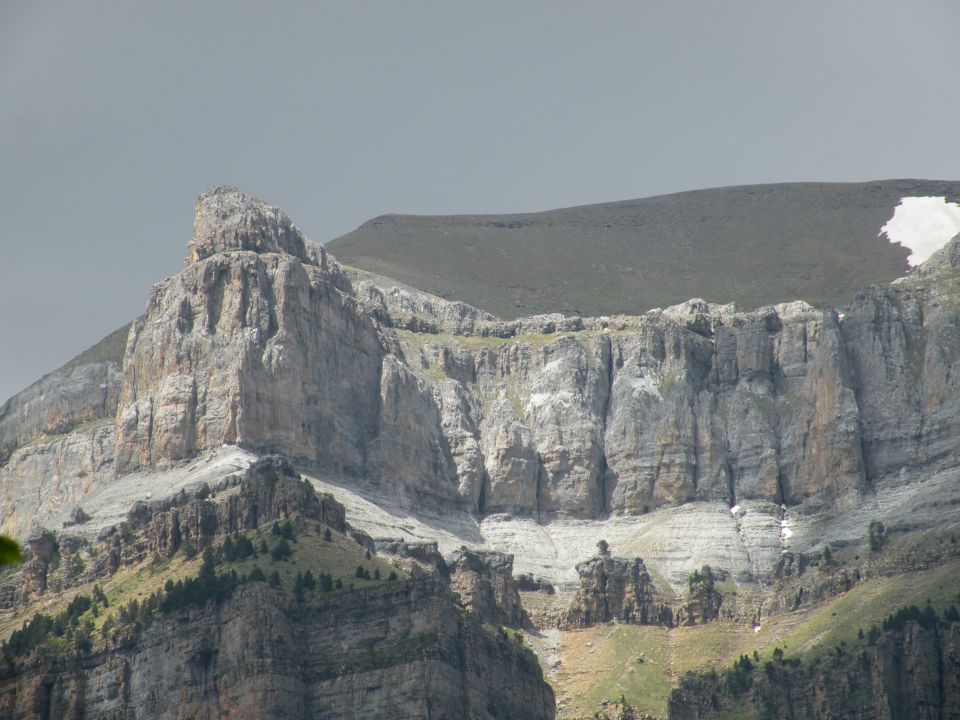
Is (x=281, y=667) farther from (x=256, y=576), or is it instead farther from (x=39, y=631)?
(x=39, y=631)

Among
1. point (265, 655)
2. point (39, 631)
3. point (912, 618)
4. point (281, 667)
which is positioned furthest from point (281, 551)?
point (912, 618)

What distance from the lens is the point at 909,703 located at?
190 metres

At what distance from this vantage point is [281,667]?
184 metres

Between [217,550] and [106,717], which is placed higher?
[217,550]

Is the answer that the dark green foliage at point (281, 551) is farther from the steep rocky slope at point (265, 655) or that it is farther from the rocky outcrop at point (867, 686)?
the rocky outcrop at point (867, 686)

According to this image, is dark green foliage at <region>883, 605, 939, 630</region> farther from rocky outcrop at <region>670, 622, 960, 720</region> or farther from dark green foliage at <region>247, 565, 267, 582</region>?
dark green foliage at <region>247, 565, 267, 582</region>

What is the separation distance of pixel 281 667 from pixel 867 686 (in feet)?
162

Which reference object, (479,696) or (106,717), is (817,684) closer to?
(479,696)

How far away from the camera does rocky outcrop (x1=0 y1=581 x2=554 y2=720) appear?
7229 inches

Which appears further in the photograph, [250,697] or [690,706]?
[690,706]

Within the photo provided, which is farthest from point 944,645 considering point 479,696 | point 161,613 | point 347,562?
point 161,613

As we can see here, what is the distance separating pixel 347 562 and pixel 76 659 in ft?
81.5

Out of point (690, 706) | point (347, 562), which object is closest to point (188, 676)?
point (347, 562)

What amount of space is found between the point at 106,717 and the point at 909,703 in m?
67.0
